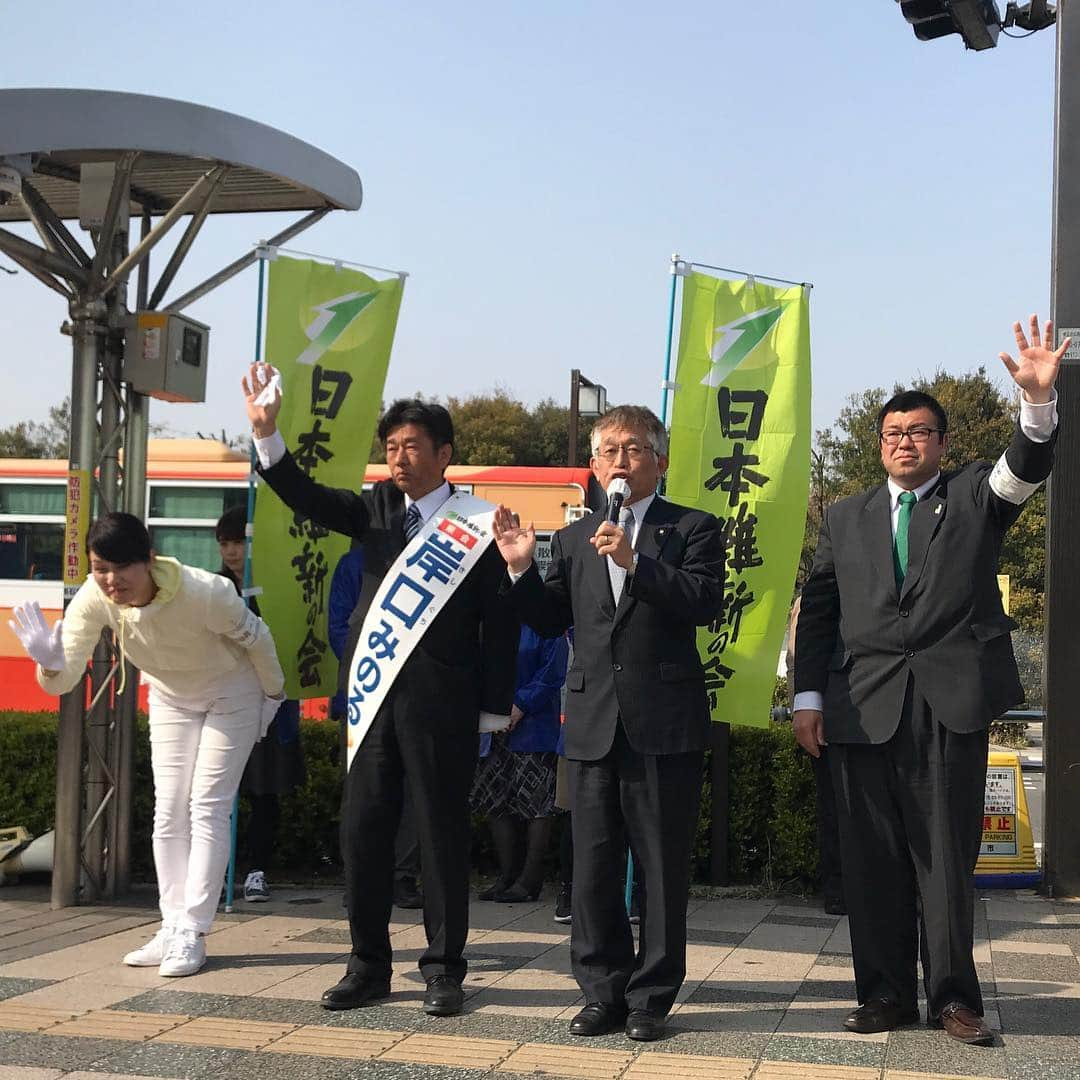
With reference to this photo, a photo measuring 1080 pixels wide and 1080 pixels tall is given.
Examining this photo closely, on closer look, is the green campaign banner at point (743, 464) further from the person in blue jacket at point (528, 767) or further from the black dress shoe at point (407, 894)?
the black dress shoe at point (407, 894)

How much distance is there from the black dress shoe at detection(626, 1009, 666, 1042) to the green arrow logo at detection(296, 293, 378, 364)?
3.54m

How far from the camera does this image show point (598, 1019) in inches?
180

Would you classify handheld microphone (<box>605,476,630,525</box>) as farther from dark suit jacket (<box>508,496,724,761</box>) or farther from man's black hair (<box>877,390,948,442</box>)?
man's black hair (<box>877,390,948,442</box>)

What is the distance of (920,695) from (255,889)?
3.80 meters

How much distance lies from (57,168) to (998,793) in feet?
19.8

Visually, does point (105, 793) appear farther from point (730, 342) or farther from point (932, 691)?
point (932, 691)

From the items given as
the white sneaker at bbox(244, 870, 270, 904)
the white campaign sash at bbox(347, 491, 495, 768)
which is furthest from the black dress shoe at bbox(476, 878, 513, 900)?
the white campaign sash at bbox(347, 491, 495, 768)

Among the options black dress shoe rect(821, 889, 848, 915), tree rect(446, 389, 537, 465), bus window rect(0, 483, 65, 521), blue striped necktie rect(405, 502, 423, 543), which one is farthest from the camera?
tree rect(446, 389, 537, 465)

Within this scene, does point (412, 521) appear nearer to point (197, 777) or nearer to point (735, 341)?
point (197, 777)

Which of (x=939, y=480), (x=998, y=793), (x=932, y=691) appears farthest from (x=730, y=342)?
(x=998, y=793)

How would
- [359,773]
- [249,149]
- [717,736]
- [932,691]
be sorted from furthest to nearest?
[717,736] < [249,149] < [359,773] < [932,691]

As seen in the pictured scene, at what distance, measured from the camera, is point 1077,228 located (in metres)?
7.44

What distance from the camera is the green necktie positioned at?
4.74 meters

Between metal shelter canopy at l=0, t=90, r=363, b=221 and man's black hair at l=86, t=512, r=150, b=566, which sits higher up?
metal shelter canopy at l=0, t=90, r=363, b=221
